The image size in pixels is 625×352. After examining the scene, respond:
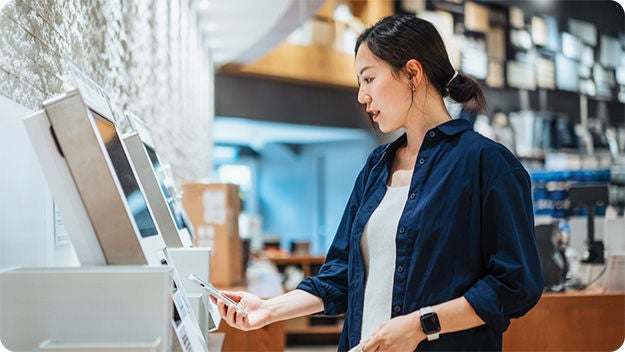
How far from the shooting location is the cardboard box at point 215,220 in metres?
3.91

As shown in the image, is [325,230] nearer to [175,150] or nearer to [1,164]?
[175,150]

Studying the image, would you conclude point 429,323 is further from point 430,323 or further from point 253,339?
point 253,339

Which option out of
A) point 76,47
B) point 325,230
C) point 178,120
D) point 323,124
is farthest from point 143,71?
point 325,230

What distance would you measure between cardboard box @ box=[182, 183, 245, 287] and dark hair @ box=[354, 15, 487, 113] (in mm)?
2455

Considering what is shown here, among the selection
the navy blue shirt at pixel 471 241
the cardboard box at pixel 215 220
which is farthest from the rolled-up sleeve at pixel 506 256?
the cardboard box at pixel 215 220

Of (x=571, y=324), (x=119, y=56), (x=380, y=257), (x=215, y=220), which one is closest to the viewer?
(x=380, y=257)

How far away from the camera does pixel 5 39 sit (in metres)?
1.41

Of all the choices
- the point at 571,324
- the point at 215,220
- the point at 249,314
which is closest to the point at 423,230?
the point at 249,314

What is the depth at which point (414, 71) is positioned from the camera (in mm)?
1534

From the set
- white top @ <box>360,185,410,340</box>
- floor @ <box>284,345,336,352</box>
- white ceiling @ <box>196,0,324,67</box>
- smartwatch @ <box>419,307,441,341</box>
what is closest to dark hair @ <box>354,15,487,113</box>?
white top @ <box>360,185,410,340</box>

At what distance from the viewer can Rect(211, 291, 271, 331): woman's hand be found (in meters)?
1.58

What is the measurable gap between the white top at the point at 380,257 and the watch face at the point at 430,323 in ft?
0.48

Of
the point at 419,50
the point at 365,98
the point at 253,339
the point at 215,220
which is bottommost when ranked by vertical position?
the point at 253,339

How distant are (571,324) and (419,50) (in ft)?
8.06
